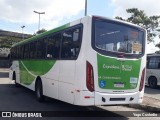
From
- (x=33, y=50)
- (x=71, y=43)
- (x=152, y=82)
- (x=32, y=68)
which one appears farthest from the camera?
(x=152, y=82)

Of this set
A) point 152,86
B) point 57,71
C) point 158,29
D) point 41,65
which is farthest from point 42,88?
point 158,29

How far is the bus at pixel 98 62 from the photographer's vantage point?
28.5 ft

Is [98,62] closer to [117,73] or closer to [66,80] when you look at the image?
[117,73]

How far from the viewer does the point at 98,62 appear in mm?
8773

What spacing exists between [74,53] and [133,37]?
2.09 metres

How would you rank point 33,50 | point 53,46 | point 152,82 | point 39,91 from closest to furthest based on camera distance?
1. point 53,46
2. point 39,91
3. point 33,50
4. point 152,82

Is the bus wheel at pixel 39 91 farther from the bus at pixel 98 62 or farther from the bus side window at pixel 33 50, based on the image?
the bus at pixel 98 62

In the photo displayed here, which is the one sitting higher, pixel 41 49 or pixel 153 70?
pixel 41 49

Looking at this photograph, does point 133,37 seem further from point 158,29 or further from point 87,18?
point 158,29

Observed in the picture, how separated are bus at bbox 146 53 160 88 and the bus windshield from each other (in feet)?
35.8

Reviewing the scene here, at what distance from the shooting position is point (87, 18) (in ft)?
29.0

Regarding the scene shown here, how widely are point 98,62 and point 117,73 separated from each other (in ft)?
2.60

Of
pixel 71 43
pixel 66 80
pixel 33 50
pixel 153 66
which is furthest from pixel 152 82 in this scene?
pixel 71 43

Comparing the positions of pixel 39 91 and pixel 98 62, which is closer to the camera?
pixel 98 62
